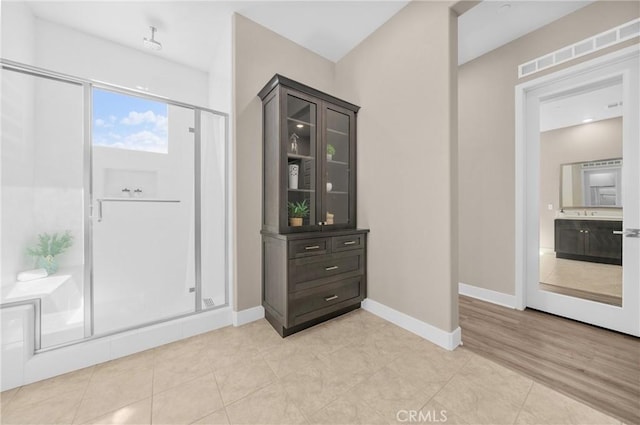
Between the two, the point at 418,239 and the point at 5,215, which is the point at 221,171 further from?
the point at 418,239

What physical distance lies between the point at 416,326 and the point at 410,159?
4.94 ft

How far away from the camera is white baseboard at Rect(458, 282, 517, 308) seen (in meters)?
2.58

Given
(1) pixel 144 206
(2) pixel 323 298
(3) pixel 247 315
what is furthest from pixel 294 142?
(3) pixel 247 315

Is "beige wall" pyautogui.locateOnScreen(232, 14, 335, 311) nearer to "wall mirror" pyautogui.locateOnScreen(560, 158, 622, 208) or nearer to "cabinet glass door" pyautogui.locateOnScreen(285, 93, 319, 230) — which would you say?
"cabinet glass door" pyautogui.locateOnScreen(285, 93, 319, 230)

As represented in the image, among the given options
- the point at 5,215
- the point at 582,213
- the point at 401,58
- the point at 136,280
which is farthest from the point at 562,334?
the point at 5,215

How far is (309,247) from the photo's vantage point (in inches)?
83.9

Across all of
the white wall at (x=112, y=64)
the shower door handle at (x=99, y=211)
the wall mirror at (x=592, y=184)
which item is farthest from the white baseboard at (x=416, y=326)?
the white wall at (x=112, y=64)

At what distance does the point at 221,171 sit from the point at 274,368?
1879 millimetres

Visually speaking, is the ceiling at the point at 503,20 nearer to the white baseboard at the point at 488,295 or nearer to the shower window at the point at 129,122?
the white baseboard at the point at 488,295

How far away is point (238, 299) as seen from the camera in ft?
7.50

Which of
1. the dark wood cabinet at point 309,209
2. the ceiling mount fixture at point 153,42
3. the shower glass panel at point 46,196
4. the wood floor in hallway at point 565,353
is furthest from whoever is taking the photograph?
the ceiling mount fixture at point 153,42

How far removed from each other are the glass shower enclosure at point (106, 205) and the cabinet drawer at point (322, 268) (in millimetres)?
870

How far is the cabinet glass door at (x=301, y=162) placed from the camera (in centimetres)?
223

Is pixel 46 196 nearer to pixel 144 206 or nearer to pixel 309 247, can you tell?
pixel 144 206
